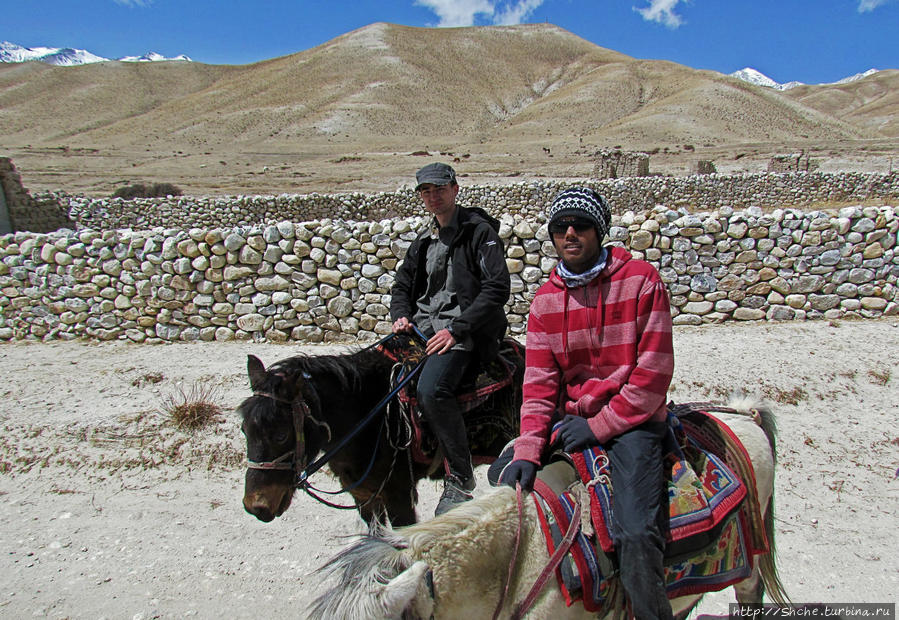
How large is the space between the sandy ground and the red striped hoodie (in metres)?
1.28

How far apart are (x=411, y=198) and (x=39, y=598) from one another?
48.6ft

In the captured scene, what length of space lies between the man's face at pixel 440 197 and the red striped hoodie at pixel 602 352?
1.10m

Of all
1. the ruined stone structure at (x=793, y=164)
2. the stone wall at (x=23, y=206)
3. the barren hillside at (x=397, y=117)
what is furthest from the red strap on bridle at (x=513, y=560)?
the barren hillside at (x=397, y=117)

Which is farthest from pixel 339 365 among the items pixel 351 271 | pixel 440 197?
pixel 351 271

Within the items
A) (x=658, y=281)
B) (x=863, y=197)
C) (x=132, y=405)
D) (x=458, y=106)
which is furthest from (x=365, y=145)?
(x=658, y=281)

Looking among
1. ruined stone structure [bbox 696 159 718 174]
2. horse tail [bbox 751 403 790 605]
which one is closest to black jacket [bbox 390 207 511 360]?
horse tail [bbox 751 403 790 605]

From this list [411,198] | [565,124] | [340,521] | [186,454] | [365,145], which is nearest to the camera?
[340,521]

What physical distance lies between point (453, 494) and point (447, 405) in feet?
1.59

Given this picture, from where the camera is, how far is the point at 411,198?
55.5 feet

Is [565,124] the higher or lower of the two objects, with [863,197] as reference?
higher

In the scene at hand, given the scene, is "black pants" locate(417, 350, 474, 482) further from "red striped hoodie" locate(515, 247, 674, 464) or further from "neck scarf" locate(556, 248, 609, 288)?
"neck scarf" locate(556, 248, 609, 288)

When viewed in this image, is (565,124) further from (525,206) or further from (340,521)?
(340,521)

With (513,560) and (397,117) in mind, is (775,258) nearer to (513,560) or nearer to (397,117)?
(513,560)

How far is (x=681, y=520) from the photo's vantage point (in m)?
1.92
